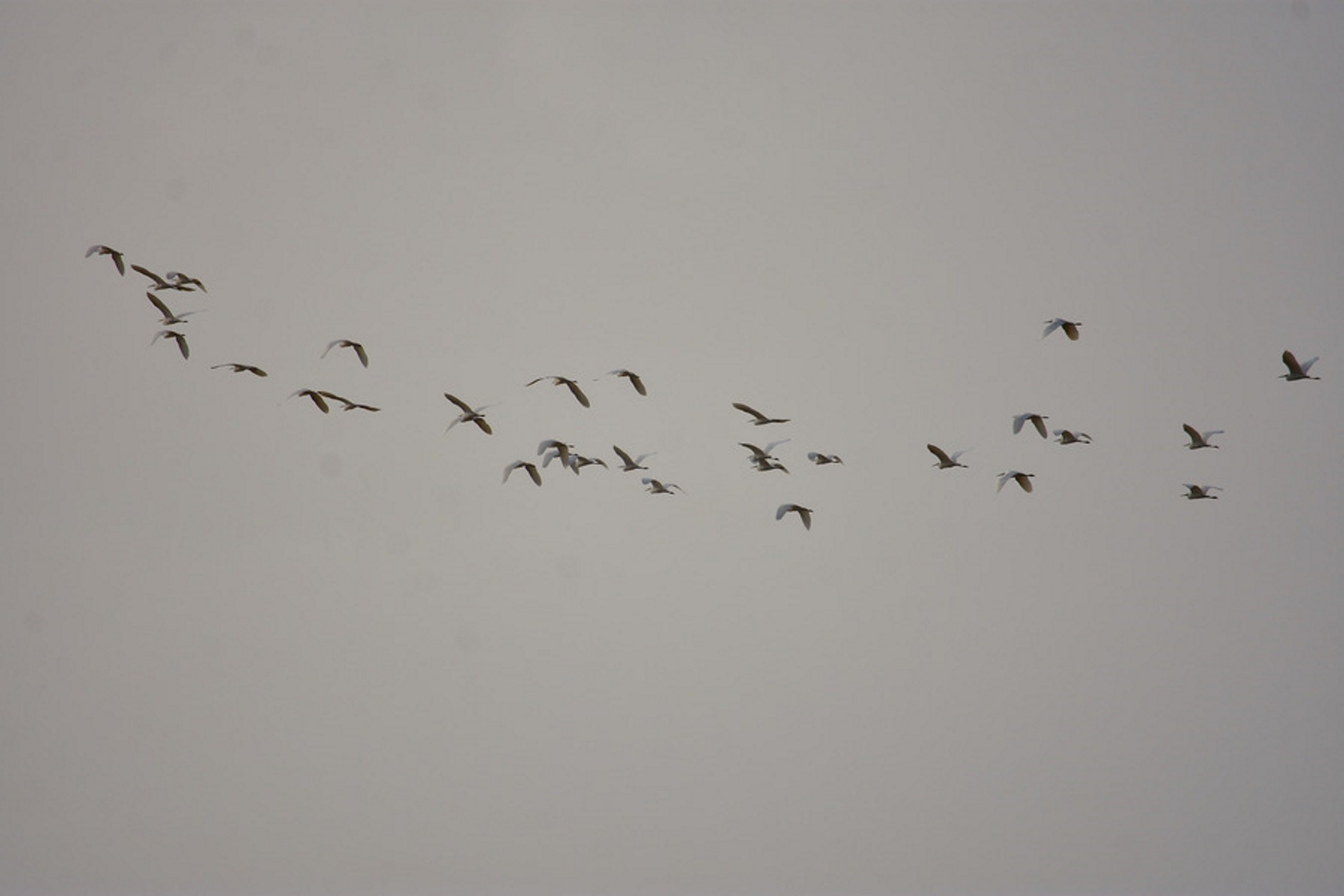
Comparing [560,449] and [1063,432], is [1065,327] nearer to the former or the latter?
[1063,432]

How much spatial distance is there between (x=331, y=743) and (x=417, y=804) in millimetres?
14969

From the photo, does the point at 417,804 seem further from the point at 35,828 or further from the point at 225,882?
the point at 35,828

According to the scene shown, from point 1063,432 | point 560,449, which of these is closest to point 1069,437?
point 1063,432

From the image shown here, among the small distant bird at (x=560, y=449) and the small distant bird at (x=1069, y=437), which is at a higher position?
the small distant bird at (x=1069, y=437)

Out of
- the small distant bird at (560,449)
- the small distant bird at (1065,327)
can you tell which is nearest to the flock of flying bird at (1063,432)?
the small distant bird at (1065,327)

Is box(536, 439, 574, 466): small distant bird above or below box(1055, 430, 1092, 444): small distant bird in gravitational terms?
below

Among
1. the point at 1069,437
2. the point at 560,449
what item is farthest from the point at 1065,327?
the point at 560,449

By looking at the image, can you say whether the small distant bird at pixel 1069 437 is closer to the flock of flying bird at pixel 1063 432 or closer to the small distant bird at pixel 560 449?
the flock of flying bird at pixel 1063 432

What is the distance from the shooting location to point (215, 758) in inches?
7579

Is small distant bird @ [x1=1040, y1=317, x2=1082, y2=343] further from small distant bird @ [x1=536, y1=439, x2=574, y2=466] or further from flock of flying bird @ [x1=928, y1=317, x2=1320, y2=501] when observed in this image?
small distant bird @ [x1=536, y1=439, x2=574, y2=466]

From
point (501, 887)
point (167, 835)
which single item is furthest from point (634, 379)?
point (167, 835)

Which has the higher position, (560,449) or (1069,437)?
(1069,437)

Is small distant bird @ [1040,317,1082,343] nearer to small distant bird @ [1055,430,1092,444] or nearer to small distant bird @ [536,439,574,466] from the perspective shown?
small distant bird @ [1055,430,1092,444]

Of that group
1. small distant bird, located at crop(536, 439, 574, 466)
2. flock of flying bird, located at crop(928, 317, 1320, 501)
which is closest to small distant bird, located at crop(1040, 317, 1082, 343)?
flock of flying bird, located at crop(928, 317, 1320, 501)
